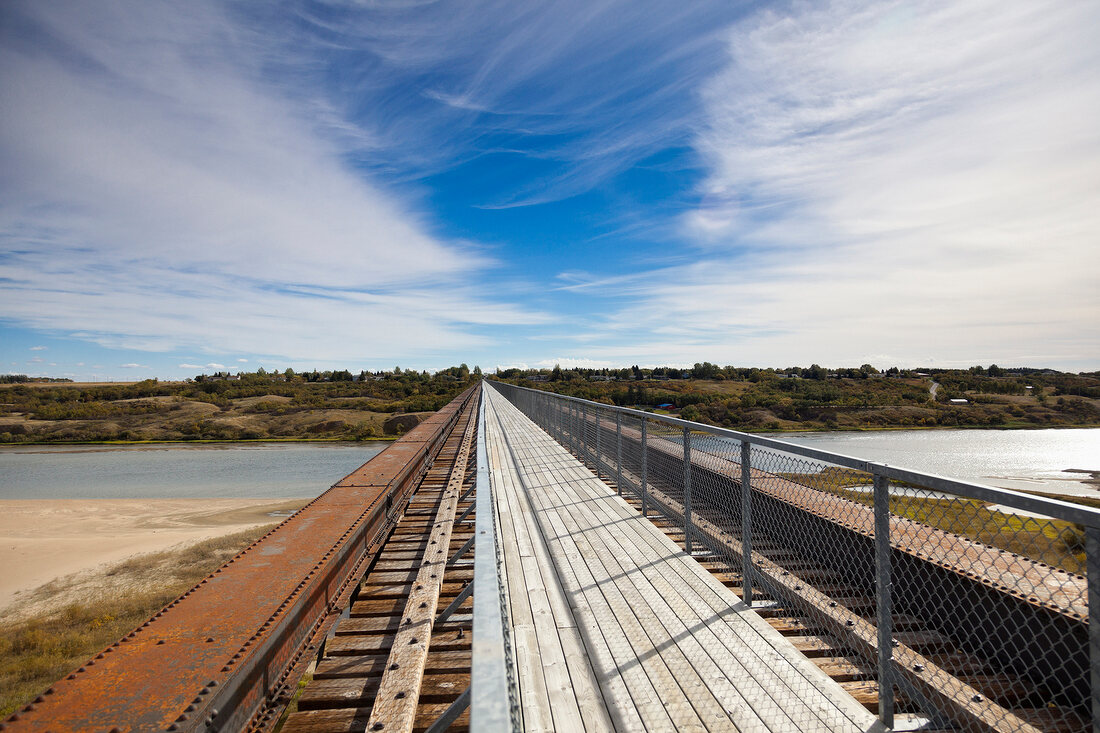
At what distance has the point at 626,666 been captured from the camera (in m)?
2.89

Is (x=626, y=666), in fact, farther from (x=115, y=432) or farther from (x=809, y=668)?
(x=115, y=432)

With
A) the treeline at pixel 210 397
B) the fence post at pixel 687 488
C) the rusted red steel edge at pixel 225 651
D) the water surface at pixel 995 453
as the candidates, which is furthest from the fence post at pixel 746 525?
the treeline at pixel 210 397

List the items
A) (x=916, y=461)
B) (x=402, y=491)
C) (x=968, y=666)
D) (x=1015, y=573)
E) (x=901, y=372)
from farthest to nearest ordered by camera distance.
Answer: (x=901, y=372)
(x=916, y=461)
(x=402, y=491)
(x=1015, y=573)
(x=968, y=666)

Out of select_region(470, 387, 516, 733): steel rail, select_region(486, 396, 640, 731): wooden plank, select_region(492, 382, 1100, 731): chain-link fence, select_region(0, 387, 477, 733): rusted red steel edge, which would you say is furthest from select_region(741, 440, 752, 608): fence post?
select_region(0, 387, 477, 733): rusted red steel edge

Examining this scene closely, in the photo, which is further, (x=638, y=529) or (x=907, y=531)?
(x=638, y=529)

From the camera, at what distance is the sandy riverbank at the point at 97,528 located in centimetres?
1585

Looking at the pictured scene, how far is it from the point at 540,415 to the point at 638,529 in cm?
1193

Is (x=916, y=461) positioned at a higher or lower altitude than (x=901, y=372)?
lower

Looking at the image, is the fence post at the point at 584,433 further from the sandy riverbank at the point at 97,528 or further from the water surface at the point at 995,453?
the sandy riverbank at the point at 97,528

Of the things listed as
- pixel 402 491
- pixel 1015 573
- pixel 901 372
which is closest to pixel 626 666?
pixel 1015 573

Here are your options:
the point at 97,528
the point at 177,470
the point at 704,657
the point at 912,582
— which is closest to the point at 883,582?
the point at 704,657

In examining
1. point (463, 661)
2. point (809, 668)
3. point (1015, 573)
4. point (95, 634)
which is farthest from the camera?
point (95, 634)

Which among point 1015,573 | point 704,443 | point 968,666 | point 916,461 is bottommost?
point 916,461

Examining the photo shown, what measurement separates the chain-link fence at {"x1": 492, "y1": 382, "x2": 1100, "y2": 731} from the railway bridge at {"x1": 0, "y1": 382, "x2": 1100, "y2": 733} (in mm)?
21
